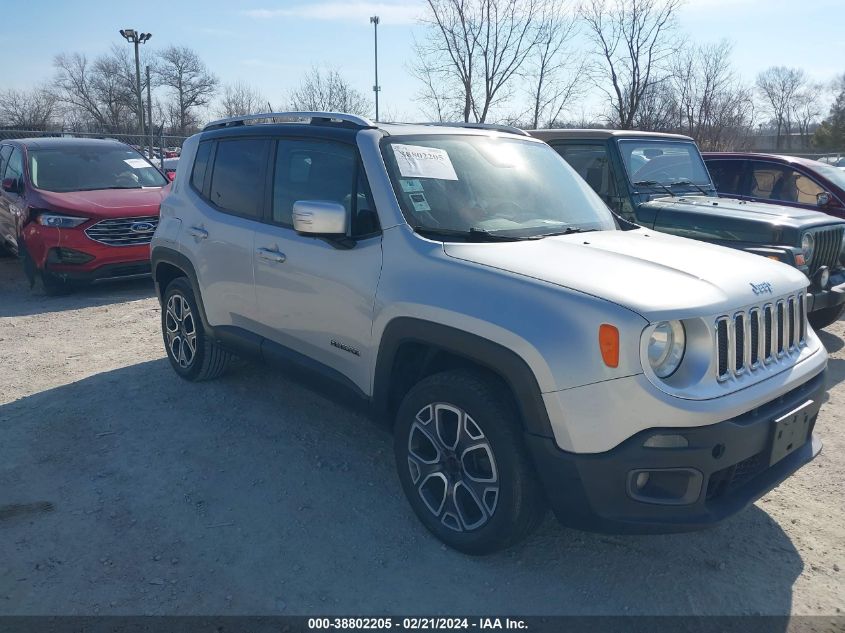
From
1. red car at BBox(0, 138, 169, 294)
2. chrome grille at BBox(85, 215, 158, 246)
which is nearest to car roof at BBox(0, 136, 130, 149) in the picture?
red car at BBox(0, 138, 169, 294)

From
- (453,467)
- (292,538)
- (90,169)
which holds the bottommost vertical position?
(292,538)

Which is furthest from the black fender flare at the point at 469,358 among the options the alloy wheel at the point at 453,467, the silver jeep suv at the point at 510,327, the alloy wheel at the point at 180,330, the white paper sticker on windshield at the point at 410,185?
the alloy wheel at the point at 180,330

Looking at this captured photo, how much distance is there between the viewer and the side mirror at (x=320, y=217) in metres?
3.38

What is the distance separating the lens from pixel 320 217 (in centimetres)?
338

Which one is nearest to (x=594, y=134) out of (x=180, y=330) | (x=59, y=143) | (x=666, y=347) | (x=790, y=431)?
(x=180, y=330)

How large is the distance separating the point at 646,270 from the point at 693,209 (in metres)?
3.93

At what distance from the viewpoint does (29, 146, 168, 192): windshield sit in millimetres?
9062

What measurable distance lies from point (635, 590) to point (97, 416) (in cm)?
372

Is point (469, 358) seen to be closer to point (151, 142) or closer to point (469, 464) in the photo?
point (469, 464)

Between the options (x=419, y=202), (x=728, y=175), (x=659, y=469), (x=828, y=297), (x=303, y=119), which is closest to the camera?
(x=659, y=469)

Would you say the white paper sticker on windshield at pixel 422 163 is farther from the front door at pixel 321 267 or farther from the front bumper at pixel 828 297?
the front bumper at pixel 828 297

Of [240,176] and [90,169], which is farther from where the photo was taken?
[90,169]

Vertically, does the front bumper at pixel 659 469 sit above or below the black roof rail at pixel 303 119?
below

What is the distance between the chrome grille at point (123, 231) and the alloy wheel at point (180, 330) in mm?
3271
